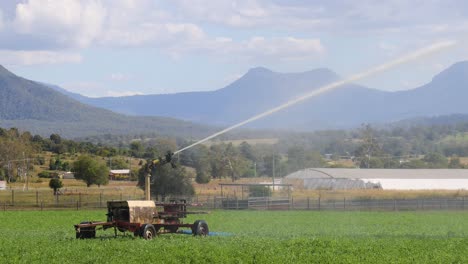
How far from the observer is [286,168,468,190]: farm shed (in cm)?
13225

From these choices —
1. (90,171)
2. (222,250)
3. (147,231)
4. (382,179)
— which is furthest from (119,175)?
(222,250)

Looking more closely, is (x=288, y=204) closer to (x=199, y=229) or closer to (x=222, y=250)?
(x=199, y=229)

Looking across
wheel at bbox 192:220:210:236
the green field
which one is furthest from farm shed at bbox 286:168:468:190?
the green field

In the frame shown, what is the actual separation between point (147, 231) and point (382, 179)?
104679mm

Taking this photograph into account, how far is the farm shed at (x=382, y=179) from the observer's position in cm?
13225

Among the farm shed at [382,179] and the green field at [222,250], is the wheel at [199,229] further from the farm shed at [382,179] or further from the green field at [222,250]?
the farm shed at [382,179]

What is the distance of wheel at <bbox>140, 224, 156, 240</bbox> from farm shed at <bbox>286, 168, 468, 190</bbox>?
9780 centimetres

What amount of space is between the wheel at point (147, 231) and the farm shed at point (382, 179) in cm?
9780

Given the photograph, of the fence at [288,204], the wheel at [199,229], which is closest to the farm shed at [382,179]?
the fence at [288,204]

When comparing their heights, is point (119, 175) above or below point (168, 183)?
above

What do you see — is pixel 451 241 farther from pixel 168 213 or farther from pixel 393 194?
pixel 393 194

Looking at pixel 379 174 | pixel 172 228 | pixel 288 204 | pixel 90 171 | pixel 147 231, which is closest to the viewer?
pixel 147 231

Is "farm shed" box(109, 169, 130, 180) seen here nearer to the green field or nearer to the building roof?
the building roof

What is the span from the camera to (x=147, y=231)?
33.6 m
